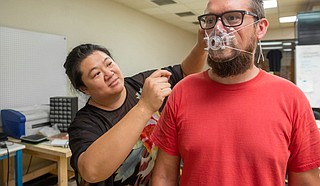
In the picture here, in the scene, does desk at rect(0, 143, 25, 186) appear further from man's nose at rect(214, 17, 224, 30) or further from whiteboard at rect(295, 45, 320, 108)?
whiteboard at rect(295, 45, 320, 108)

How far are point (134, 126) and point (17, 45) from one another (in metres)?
2.87

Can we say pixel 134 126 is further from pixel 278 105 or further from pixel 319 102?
pixel 319 102

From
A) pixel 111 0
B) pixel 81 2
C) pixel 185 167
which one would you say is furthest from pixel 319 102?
pixel 111 0

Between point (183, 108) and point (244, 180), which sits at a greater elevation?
point (183, 108)

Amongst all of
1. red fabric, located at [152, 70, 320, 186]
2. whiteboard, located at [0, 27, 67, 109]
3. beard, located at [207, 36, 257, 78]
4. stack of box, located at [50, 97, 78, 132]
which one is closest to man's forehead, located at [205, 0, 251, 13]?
beard, located at [207, 36, 257, 78]

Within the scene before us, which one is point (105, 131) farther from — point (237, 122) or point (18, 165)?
point (18, 165)

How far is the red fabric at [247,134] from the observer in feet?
2.82

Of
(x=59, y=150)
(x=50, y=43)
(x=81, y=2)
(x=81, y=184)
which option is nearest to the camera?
(x=81, y=184)

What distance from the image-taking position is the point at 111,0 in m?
5.04

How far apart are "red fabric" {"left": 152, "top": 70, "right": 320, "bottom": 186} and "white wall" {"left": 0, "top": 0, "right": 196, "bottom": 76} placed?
311 cm

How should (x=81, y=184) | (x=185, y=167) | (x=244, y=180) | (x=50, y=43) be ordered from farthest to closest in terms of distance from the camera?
→ (x=50, y=43), (x=81, y=184), (x=185, y=167), (x=244, y=180)

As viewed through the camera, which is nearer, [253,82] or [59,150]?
[253,82]

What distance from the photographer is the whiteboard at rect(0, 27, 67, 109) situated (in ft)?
10.1

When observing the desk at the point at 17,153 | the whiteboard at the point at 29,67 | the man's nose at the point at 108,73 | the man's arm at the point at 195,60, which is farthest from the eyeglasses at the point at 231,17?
the whiteboard at the point at 29,67
